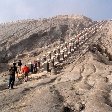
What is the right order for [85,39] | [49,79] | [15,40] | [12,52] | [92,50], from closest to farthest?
1. [49,79]
2. [92,50]
3. [85,39]
4. [12,52]
5. [15,40]

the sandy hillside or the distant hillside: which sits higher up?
the distant hillside

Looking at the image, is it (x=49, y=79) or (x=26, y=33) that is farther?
(x=26, y=33)

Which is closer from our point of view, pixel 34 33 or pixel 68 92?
pixel 68 92

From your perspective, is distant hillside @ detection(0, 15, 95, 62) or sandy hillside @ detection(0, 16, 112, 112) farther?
distant hillside @ detection(0, 15, 95, 62)

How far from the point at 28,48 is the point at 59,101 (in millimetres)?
44122

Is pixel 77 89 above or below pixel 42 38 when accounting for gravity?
below

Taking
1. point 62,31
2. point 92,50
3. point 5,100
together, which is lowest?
point 5,100

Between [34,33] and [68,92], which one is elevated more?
[34,33]

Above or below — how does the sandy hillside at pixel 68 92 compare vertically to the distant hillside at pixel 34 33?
below

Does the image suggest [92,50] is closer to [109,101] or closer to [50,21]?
[109,101]

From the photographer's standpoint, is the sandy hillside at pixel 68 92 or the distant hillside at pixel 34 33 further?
the distant hillside at pixel 34 33

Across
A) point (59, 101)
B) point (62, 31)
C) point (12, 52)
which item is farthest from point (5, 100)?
point (62, 31)

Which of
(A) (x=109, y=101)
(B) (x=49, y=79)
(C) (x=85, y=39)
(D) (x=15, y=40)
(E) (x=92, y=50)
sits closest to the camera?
(A) (x=109, y=101)

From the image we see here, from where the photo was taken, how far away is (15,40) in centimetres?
7406
